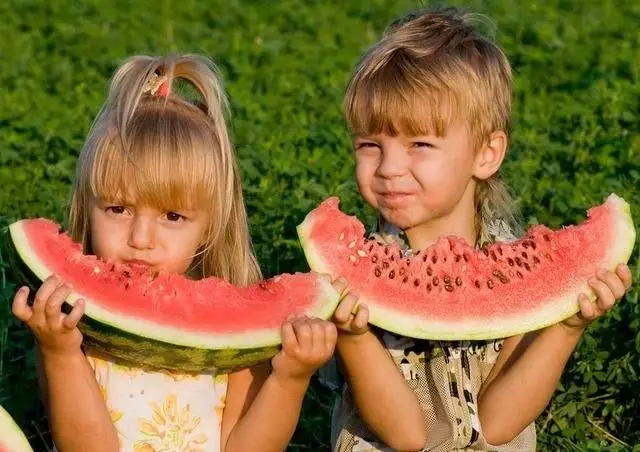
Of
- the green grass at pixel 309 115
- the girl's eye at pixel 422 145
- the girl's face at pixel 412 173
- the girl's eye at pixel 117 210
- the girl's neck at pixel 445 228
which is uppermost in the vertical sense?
the girl's eye at pixel 117 210

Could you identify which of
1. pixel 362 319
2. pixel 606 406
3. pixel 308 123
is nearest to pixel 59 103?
pixel 308 123

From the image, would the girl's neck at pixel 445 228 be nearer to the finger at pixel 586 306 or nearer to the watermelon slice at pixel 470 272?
the watermelon slice at pixel 470 272

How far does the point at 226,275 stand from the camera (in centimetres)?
416

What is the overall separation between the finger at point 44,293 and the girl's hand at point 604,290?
4.47 ft

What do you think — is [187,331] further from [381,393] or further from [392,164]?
[392,164]

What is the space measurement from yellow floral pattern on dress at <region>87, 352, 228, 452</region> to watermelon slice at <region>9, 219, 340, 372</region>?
94 millimetres

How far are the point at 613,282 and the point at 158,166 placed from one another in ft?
4.04

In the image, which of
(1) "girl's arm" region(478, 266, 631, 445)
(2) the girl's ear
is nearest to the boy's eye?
(2) the girl's ear

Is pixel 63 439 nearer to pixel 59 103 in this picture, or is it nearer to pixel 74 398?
pixel 74 398

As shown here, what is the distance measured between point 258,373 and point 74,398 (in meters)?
0.54

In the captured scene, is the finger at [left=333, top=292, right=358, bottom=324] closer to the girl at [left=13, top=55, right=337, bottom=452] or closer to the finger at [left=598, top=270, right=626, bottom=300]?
the girl at [left=13, top=55, right=337, bottom=452]

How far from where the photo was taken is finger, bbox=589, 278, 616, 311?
384 cm

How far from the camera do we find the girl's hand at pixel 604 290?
385 cm

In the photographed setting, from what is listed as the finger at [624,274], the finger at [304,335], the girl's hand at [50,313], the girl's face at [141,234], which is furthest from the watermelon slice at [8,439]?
the finger at [624,274]
